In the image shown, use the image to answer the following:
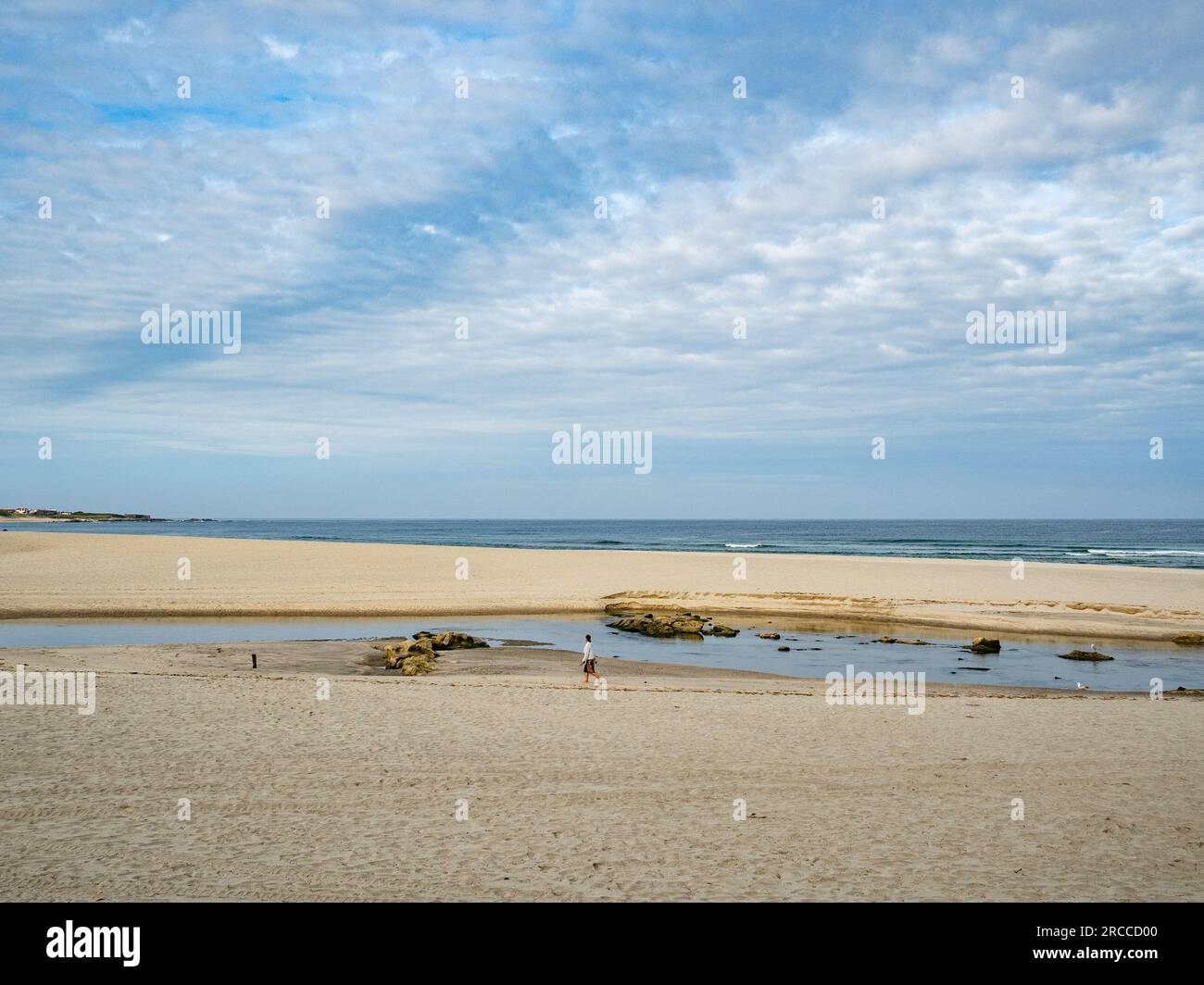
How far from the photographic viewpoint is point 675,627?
31531 millimetres

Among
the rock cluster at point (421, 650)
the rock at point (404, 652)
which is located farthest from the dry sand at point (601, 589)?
the rock at point (404, 652)

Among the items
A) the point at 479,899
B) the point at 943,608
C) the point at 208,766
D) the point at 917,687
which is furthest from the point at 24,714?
the point at 943,608

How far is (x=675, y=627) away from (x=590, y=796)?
66.9ft

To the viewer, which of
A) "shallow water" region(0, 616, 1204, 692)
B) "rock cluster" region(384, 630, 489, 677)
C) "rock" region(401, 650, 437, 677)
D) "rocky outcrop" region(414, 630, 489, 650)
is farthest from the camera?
"rocky outcrop" region(414, 630, 489, 650)

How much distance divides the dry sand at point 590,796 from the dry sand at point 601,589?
1649 cm

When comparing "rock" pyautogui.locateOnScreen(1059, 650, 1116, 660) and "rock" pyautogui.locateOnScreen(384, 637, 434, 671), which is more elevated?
"rock" pyautogui.locateOnScreen(384, 637, 434, 671)

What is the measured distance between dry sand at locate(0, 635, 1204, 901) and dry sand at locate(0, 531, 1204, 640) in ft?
54.1

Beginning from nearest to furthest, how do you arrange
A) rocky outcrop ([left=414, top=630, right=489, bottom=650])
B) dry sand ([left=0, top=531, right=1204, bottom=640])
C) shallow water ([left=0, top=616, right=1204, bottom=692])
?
shallow water ([left=0, top=616, right=1204, bottom=692]) < rocky outcrop ([left=414, top=630, right=489, bottom=650]) < dry sand ([left=0, top=531, right=1204, bottom=640])

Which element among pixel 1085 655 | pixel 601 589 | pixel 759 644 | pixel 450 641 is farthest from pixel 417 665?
pixel 601 589

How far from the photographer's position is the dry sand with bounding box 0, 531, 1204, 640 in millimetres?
34500

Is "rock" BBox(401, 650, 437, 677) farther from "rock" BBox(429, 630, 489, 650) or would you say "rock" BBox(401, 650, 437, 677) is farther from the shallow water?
the shallow water

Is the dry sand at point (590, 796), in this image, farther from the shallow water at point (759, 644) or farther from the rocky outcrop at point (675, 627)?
the rocky outcrop at point (675, 627)

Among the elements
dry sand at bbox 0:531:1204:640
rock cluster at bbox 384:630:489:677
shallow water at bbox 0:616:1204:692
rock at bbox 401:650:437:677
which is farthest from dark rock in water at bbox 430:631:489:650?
dry sand at bbox 0:531:1204:640
